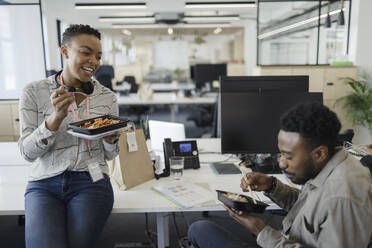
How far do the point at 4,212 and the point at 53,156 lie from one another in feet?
1.13

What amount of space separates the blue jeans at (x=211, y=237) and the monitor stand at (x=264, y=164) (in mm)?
687

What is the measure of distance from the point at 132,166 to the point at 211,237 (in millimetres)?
636

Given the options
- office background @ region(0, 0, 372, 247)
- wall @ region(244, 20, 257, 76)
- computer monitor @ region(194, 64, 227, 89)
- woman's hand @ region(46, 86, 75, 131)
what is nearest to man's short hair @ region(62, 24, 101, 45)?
woman's hand @ region(46, 86, 75, 131)

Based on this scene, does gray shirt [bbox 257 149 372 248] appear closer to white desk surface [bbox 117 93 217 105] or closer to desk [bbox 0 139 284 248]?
desk [bbox 0 139 284 248]

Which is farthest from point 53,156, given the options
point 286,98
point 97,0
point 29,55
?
point 97,0

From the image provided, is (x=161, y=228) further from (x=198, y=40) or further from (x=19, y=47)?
(x=198, y=40)

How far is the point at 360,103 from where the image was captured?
15.8 feet

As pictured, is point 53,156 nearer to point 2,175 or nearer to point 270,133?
point 2,175

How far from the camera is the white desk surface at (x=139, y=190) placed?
1531mm

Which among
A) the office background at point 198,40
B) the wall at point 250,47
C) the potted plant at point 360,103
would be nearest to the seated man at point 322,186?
the office background at point 198,40

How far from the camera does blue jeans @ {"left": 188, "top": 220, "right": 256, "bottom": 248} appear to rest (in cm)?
135

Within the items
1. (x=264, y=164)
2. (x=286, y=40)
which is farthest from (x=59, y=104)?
(x=286, y=40)

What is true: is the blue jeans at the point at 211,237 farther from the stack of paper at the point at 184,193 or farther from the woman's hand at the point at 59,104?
the woman's hand at the point at 59,104

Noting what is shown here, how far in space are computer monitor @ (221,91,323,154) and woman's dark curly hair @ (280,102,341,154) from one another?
0.90 metres
